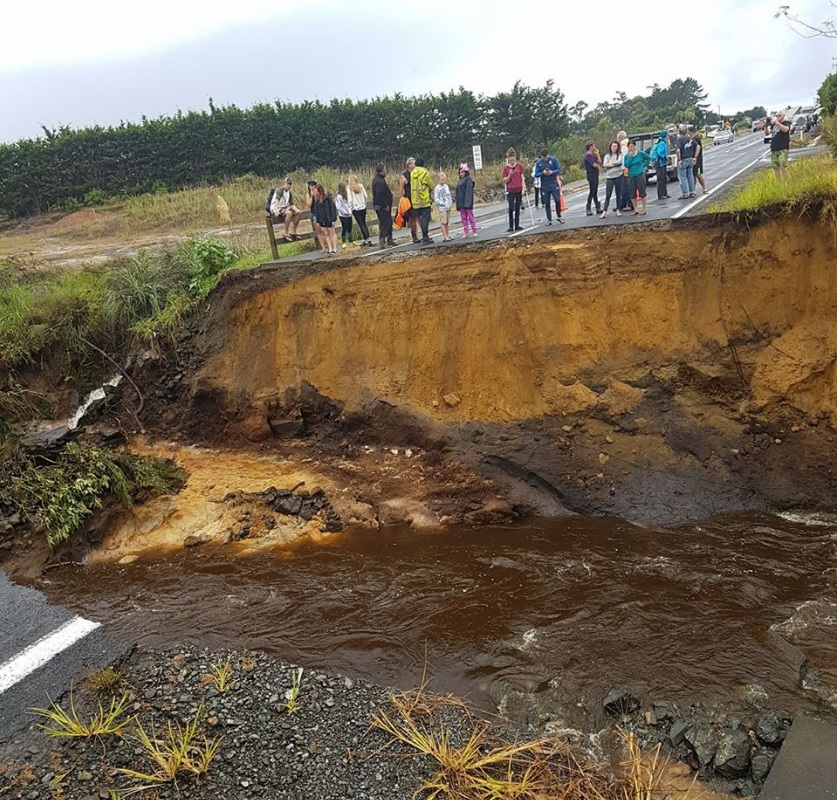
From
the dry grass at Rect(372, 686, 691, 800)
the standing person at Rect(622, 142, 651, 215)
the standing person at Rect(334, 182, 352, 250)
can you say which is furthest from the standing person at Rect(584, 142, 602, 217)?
the dry grass at Rect(372, 686, 691, 800)

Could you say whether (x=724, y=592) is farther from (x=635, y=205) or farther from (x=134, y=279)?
(x=134, y=279)

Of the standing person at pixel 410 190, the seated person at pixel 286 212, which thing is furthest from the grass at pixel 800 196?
the seated person at pixel 286 212

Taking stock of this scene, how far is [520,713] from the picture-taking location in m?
5.25

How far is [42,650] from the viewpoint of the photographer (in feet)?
21.4

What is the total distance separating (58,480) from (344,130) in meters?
26.5

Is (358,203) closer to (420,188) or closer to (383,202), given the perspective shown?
(383,202)

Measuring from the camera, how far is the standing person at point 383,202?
11.8m

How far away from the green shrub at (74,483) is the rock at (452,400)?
13.8 feet

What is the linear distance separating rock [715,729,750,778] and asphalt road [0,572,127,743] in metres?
5.36

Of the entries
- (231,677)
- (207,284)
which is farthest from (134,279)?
(231,677)

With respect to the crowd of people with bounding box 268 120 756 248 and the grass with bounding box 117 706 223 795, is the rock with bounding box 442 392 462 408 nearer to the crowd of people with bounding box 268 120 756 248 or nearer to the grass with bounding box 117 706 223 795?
the crowd of people with bounding box 268 120 756 248

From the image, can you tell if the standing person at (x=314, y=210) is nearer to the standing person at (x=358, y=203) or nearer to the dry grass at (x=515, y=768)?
the standing person at (x=358, y=203)

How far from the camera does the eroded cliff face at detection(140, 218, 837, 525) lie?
26.2ft

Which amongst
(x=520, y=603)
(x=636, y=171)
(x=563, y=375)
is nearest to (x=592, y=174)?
(x=636, y=171)
